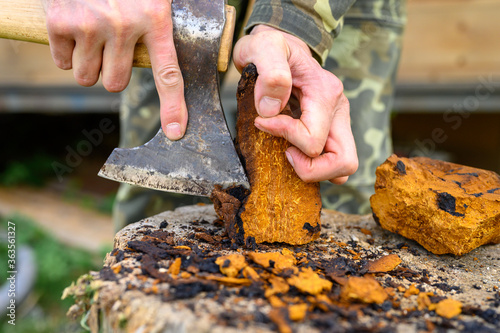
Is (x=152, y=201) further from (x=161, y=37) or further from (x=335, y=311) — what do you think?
(x=335, y=311)

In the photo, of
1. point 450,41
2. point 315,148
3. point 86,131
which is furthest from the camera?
point 86,131

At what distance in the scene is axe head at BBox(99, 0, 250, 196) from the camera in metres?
1.60

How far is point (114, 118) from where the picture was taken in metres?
6.17

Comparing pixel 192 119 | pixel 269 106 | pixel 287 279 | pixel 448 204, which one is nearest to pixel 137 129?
pixel 192 119

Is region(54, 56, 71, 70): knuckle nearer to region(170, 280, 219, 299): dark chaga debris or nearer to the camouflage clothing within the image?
the camouflage clothing

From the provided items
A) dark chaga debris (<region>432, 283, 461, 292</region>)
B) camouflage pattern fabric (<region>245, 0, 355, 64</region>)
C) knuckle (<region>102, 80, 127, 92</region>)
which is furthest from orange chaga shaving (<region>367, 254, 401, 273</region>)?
knuckle (<region>102, 80, 127, 92</region>)

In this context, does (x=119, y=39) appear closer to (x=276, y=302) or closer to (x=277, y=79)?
(x=277, y=79)

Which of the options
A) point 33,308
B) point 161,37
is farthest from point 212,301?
point 33,308

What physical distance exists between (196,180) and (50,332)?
98.3 inches

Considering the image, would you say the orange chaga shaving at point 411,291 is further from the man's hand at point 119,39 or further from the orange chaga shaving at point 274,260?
the man's hand at point 119,39

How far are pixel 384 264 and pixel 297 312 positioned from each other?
524 mm

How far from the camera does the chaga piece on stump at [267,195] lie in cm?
160

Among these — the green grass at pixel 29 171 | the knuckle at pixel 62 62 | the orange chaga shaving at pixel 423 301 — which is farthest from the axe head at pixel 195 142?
the green grass at pixel 29 171

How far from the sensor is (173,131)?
5.36ft
